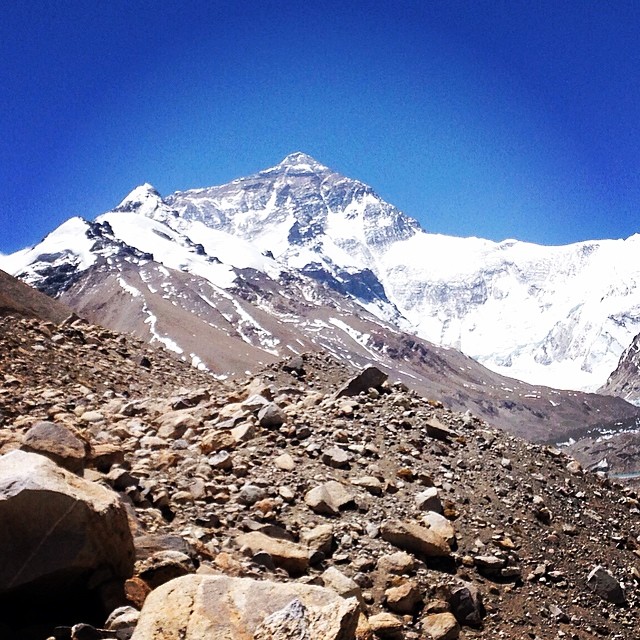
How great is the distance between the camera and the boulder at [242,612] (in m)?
5.39

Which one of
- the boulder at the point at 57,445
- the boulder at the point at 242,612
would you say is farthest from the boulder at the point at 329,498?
the boulder at the point at 242,612

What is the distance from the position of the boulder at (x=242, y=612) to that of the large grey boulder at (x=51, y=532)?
0.96 m

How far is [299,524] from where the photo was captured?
33.1ft

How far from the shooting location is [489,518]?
1151 centimetres

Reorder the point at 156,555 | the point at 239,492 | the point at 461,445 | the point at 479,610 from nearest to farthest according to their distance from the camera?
the point at 156,555
the point at 479,610
the point at 239,492
the point at 461,445

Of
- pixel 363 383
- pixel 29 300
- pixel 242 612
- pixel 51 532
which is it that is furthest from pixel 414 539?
pixel 29 300

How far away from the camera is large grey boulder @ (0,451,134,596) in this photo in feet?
19.9

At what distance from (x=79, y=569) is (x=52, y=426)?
3657 millimetres

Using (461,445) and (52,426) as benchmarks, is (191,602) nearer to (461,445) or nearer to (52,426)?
(52,426)

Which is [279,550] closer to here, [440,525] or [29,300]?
[440,525]

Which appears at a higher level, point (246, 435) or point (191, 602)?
point (246, 435)

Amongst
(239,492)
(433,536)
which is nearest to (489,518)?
(433,536)

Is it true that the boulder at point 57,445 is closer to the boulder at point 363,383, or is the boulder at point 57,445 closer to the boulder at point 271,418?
the boulder at point 271,418

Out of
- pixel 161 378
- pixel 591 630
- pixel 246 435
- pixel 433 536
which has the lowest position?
pixel 591 630
